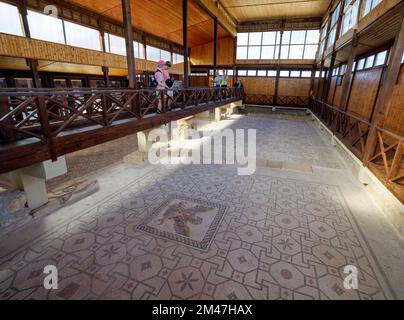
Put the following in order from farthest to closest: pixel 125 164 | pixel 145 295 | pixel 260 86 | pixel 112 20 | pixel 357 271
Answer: pixel 260 86
pixel 112 20
pixel 125 164
pixel 357 271
pixel 145 295

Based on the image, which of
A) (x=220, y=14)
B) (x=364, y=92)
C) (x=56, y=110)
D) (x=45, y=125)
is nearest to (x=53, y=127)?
(x=45, y=125)

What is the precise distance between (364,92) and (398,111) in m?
3.01

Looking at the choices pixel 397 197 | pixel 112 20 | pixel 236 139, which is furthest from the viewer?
pixel 112 20

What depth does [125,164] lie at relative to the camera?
624 cm

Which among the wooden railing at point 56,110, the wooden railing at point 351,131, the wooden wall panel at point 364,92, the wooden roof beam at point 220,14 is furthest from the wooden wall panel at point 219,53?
the wooden railing at point 56,110

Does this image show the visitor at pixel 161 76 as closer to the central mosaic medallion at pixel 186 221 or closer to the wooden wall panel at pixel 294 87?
the central mosaic medallion at pixel 186 221

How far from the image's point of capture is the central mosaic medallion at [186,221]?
326cm

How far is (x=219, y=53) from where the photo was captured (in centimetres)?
1820

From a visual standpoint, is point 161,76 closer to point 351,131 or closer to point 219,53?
point 351,131

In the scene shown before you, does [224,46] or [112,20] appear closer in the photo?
[112,20]

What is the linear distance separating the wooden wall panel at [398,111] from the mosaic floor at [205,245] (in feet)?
9.11

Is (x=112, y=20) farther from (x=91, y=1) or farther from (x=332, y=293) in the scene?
(x=332, y=293)
